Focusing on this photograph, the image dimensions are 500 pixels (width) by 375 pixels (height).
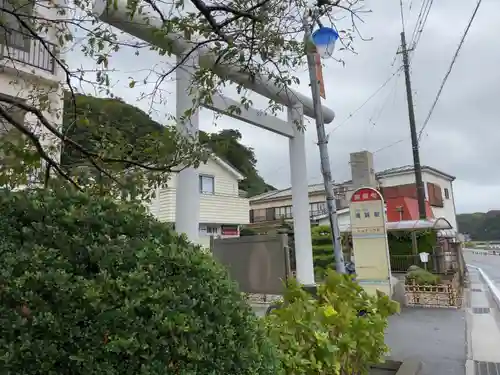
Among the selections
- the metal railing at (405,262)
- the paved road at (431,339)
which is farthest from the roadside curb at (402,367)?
the metal railing at (405,262)

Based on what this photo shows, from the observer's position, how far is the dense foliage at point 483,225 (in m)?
50.4

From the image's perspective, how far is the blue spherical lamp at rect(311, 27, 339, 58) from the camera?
3.48 meters

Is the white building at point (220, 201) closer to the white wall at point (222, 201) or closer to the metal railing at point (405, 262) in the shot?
the white wall at point (222, 201)

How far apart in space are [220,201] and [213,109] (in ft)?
42.5

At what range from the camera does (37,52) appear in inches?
309

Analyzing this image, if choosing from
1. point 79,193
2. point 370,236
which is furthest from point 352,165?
point 79,193

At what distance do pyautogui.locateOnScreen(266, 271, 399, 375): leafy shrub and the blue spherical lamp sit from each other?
2068 mm

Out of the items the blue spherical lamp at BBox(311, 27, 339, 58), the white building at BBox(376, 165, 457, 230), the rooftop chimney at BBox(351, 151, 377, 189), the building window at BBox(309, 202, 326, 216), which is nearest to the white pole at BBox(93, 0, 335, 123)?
the blue spherical lamp at BBox(311, 27, 339, 58)

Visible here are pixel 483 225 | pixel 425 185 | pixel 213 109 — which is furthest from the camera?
pixel 483 225

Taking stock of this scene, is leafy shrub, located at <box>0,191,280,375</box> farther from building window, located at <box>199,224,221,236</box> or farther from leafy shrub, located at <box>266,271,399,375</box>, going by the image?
building window, located at <box>199,224,221,236</box>

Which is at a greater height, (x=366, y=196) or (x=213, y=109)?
(x=213, y=109)

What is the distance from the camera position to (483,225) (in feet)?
171

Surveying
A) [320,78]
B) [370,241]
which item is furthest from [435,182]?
[320,78]

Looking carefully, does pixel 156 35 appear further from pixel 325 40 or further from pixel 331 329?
pixel 331 329
